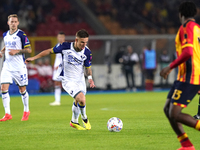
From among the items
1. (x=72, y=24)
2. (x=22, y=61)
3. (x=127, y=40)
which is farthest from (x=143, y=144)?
(x=72, y=24)

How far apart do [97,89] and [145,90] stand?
2540 millimetres

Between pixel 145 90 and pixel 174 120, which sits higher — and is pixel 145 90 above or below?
below

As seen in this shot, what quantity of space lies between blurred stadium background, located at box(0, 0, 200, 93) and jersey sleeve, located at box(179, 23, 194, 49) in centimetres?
1463

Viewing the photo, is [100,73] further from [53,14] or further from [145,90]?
[53,14]

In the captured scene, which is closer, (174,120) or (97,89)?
(174,120)

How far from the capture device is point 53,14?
2716cm

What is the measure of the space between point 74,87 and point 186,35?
9.66 feet

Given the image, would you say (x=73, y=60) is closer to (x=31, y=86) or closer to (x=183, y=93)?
(x=183, y=93)

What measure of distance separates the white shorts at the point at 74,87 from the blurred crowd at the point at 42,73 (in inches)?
454

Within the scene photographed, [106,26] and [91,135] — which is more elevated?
[106,26]

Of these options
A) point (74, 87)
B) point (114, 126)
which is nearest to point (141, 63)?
point (74, 87)

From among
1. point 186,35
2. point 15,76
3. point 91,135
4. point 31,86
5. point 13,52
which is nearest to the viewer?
point 186,35

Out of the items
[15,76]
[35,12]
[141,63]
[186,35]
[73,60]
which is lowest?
[141,63]

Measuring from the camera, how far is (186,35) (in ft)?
16.2
